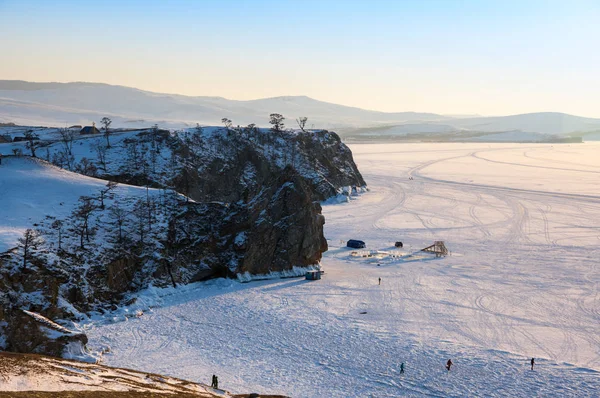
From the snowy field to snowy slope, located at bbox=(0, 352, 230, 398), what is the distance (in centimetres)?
446

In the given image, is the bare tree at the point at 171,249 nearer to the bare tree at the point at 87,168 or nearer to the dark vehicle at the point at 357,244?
the dark vehicle at the point at 357,244

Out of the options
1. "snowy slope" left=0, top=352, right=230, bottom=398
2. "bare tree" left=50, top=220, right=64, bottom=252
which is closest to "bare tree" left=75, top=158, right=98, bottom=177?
"bare tree" left=50, top=220, right=64, bottom=252

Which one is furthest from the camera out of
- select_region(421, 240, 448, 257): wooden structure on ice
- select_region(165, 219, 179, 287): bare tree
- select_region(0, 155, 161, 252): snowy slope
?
select_region(421, 240, 448, 257): wooden structure on ice

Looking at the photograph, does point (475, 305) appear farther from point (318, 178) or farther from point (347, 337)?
point (318, 178)

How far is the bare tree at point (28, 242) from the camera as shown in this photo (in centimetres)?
4477

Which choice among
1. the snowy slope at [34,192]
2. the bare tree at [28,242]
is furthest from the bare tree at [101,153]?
the bare tree at [28,242]

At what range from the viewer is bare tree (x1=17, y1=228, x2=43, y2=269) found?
44.8 m

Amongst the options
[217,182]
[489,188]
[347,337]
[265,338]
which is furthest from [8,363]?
[489,188]

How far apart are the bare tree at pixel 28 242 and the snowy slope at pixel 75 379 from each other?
16.8 m

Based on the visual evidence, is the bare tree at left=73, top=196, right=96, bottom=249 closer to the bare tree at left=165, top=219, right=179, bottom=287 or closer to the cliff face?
the cliff face

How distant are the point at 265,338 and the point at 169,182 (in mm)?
51507

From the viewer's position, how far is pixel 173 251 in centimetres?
5522

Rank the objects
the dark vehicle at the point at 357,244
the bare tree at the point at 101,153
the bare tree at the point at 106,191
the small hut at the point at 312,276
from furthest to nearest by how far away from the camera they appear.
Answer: the bare tree at the point at 101,153 < the dark vehicle at the point at 357,244 < the bare tree at the point at 106,191 < the small hut at the point at 312,276

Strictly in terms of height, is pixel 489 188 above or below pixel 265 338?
above
